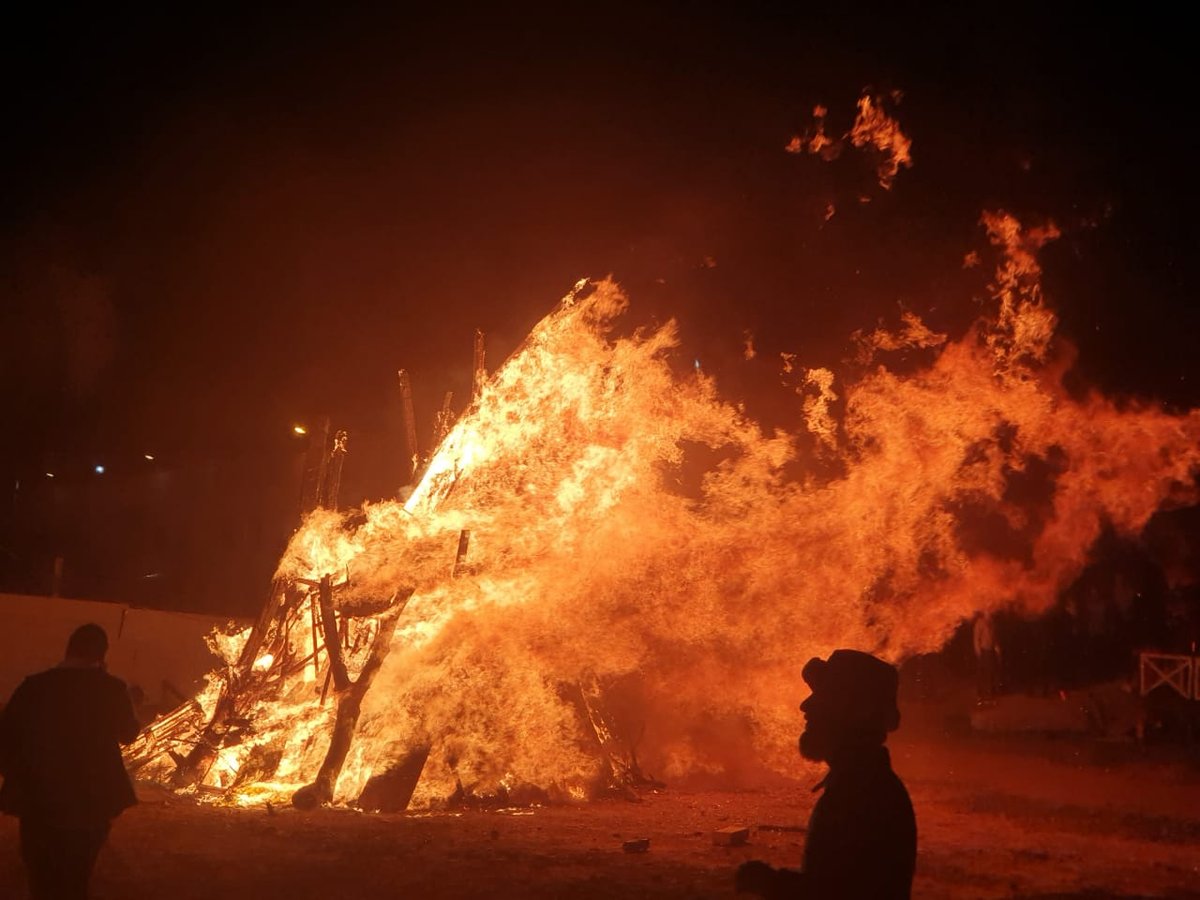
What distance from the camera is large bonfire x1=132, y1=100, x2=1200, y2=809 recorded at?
1246 centimetres

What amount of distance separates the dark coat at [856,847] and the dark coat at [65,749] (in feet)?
11.5

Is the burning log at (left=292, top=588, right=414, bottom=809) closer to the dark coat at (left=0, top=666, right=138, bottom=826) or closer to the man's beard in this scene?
the dark coat at (left=0, top=666, right=138, bottom=826)

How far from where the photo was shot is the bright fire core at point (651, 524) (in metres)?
12.5

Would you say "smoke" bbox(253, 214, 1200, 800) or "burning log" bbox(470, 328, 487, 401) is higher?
"burning log" bbox(470, 328, 487, 401)

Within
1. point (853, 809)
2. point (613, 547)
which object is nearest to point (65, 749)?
point (853, 809)

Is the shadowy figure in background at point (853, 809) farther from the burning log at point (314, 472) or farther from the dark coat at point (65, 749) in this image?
the burning log at point (314, 472)

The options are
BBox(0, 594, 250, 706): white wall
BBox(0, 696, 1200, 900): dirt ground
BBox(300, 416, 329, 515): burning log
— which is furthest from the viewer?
BBox(0, 594, 250, 706): white wall

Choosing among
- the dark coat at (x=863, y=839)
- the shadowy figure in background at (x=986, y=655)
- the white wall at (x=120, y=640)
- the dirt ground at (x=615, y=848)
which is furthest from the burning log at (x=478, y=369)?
the shadowy figure in background at (x=986, y=655)

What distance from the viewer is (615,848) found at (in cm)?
980

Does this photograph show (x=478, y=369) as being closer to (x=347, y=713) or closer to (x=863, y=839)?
(x=347, y=713)

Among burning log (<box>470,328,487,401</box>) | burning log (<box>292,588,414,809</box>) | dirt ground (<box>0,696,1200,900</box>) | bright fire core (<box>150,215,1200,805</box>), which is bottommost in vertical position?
dirt ground (<box>0,696,1200,900</box>)

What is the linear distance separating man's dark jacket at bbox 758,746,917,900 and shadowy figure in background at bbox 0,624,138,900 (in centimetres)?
356

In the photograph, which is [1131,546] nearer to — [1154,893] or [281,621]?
[1154,893]

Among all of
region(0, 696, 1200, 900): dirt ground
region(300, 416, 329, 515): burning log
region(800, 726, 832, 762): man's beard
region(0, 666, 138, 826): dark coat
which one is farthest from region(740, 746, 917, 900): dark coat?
region(300, 416, 329, 515): burning log
